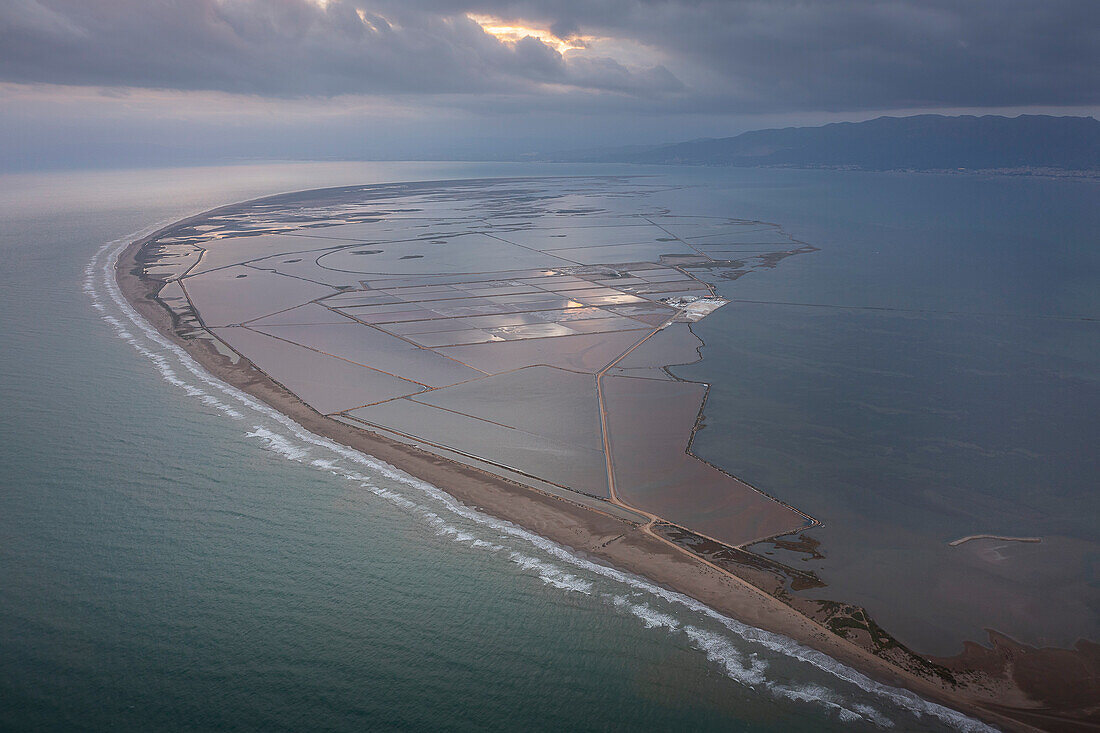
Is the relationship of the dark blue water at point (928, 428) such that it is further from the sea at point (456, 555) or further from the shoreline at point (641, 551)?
the shoreline at point (641, 551)

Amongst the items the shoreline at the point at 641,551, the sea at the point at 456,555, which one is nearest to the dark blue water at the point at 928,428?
the sea at the point at 456,555

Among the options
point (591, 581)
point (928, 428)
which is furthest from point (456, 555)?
point (928, 428)

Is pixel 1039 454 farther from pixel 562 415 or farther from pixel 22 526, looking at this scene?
pixel 22 526

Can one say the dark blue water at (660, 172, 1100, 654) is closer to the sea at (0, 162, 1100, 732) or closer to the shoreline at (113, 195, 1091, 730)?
the sea at (0, 162, 1100, 732)

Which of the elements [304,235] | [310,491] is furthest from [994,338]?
[304,235]

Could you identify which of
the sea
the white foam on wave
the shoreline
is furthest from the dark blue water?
the white foam on wave
